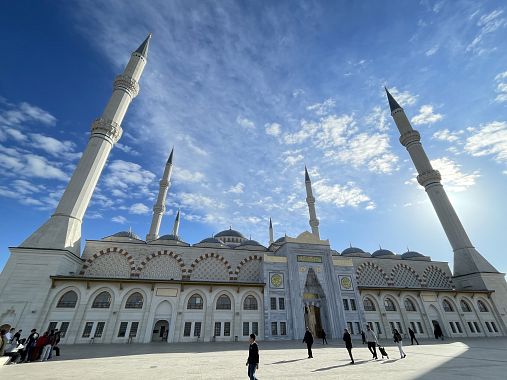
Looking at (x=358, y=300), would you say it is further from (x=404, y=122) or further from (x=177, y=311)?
(x=404, y=122)

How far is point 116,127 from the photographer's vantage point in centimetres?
2558

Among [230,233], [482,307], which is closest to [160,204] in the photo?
[230,233]

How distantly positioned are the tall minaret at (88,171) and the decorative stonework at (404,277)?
32.3 meters

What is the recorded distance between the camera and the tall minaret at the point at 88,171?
759 inches

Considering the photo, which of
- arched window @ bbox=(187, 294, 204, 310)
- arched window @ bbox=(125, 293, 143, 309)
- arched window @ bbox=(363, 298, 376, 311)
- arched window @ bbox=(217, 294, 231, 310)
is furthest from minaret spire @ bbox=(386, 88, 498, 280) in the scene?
arched window @ bbox=(125, 293, 143, 309)

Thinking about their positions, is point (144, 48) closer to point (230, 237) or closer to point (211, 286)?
point (230, 237)

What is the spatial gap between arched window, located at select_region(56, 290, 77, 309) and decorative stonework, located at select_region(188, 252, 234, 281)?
8937 millimetres

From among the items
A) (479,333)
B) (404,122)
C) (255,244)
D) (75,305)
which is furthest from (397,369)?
(404,122)

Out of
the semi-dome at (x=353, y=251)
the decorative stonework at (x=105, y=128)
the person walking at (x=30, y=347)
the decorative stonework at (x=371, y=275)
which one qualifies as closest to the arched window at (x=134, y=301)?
the person walking at (x=30, y=347)

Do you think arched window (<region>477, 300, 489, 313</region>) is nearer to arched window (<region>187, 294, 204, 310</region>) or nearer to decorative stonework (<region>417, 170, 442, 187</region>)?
decorative stonework (<region>417, 170, 442, 187</region>)

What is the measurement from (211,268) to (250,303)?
18.0 feet

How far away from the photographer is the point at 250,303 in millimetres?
21266

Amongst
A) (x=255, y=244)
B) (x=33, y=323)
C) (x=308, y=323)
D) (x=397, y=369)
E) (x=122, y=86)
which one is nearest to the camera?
(x=397, y=369)

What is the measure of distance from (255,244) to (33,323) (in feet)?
64.7
